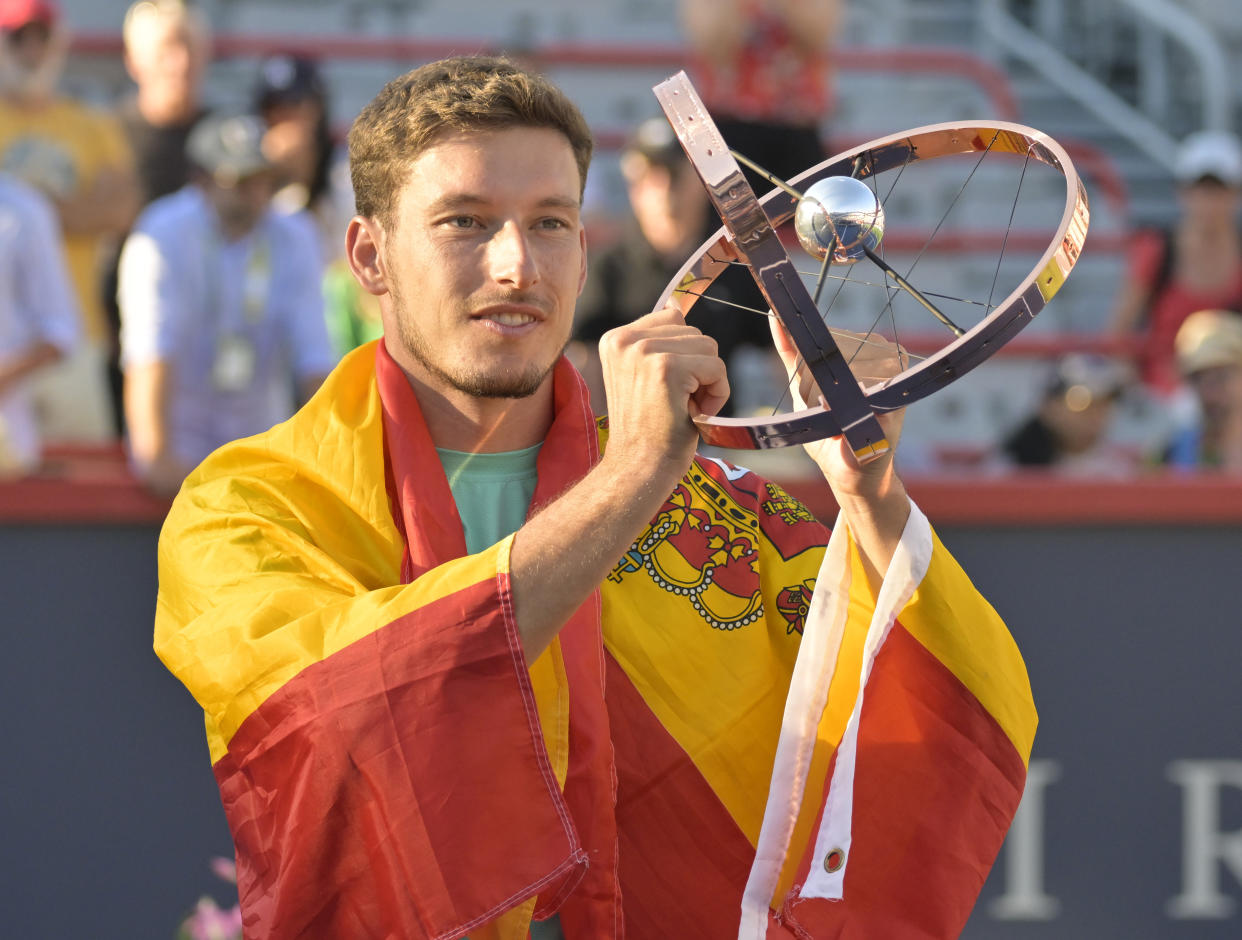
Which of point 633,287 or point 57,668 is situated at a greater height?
point 633,287

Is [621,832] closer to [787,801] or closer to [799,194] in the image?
[787,801]

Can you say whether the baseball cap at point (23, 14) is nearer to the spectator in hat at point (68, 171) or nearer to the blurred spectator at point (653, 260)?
the spectator in hat at point (68, 171)

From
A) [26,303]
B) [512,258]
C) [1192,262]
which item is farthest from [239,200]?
[1192,262]

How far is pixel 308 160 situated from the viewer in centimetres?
571

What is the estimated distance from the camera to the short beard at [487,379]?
2.10 m

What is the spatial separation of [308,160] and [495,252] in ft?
12.6

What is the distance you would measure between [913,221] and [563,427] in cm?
658

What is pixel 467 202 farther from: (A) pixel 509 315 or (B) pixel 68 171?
(B) pixel 68 171

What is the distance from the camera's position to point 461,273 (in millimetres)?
2064

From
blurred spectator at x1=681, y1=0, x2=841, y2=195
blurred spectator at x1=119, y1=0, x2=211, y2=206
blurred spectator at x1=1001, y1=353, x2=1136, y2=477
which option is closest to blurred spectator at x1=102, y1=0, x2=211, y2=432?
blurred spectator at x1=119, y1=0, x2=211, y2=206

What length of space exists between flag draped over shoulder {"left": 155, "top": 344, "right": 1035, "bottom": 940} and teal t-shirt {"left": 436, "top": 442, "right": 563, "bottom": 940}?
0.23 ft

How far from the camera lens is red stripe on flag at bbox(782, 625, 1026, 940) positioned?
2145 mm

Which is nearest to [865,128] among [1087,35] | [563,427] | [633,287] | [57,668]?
[1087,35]

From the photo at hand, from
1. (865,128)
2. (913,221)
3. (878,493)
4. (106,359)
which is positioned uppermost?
(865,128)
